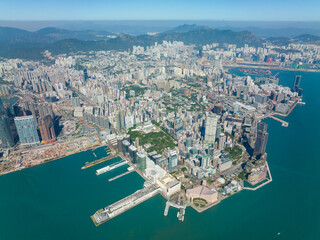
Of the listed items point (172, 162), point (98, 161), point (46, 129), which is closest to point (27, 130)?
point (46, 129)

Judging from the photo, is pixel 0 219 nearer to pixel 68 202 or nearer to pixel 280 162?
pixel 68 202

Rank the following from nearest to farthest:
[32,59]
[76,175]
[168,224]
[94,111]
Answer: [168,224] < [76,175] < [94,111] < [32,59]

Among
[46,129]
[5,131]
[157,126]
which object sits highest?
[5,131]

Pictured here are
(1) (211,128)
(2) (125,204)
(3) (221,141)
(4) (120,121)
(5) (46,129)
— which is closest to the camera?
(2) (125,204)

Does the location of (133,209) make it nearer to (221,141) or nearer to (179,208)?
(179,208)

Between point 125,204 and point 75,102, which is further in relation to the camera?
point 75,102

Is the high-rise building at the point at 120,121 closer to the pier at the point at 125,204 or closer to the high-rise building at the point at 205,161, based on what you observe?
the pier at the point at 125,204

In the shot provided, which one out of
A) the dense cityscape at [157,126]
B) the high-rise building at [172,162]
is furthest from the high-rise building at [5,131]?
the high-rise building at [172,162]

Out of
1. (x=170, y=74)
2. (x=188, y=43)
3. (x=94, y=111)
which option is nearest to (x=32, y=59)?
(x=170, y=74)
